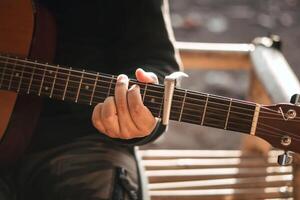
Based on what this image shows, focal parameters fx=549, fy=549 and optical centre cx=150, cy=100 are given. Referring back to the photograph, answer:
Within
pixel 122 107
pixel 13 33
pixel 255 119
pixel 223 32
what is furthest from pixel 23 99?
pixel 223 32

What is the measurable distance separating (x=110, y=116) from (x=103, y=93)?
70 millimetres

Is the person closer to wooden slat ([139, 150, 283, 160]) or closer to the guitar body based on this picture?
the guitar body

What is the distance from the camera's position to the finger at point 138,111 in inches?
33.9

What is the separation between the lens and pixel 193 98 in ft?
2.87

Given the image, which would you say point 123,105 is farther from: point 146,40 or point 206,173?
point 206,173

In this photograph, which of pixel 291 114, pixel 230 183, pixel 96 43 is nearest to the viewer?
pixel 291 114

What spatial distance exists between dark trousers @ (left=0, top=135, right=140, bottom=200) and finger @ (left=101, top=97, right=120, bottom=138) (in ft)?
0.36

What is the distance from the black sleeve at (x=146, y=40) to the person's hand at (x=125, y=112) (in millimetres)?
147

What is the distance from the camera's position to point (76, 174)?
97 cm

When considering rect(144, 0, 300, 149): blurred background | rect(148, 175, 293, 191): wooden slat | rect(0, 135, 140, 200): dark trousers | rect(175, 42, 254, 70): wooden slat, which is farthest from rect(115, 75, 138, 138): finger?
rect(144, 0, 300, 149): blurred background

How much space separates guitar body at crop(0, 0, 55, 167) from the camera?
100 centimetres

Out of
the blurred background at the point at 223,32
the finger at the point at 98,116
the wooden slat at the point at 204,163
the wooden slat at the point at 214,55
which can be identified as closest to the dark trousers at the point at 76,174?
the finger at the point at 98,116

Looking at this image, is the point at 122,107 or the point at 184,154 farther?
the point at 184,154

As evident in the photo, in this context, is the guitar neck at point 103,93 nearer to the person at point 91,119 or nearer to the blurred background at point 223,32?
the person at point 91,119
